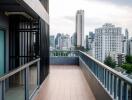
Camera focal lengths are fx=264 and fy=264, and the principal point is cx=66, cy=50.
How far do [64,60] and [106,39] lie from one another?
1211cm

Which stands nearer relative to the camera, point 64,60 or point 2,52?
point 2,52

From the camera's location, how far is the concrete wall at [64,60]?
16.1 m

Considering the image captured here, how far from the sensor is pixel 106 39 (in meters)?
27.4

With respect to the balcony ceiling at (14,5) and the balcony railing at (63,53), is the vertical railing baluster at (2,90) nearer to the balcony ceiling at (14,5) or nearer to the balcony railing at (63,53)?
the balcony ceiling at (14,5)

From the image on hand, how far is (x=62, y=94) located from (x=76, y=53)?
9.59 m

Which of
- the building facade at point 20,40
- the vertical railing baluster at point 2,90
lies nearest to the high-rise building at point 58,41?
the building facade at point 20,40

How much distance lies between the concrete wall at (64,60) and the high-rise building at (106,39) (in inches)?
327

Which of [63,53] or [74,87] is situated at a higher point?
[63,53]

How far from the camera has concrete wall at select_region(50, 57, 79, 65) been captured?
52.7ft

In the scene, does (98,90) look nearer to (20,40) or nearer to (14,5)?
(14,5)

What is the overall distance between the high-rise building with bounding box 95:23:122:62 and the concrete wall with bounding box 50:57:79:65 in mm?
8300

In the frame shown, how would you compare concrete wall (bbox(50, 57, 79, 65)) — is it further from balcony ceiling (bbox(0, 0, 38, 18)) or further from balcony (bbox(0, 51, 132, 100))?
balcony ceiling (bbox(0, 0, 38, 18))

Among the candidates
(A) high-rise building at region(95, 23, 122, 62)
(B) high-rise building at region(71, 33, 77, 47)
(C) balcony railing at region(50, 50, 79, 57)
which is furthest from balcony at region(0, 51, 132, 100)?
(B) high-rise building at region(71, 33, 77, 47)


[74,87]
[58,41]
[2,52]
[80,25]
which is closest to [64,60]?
[58,41]
